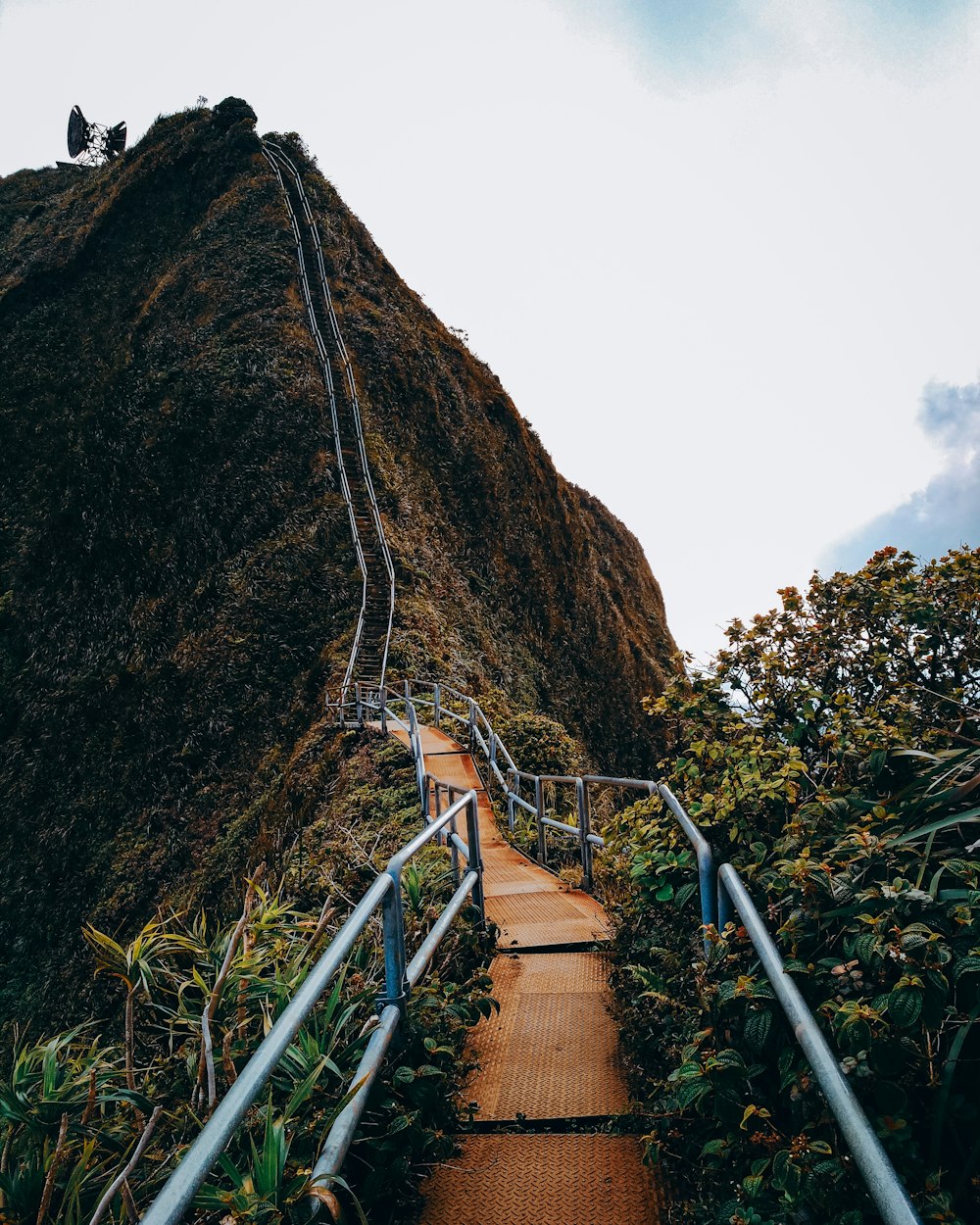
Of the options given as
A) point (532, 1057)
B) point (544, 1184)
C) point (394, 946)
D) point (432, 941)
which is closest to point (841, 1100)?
point (544, 1184)

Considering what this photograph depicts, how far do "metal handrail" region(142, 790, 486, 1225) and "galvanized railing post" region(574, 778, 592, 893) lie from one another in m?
2.37

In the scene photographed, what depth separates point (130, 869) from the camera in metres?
18.1

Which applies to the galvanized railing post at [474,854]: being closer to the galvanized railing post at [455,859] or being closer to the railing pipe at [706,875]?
the galvanized railing post at [455,859]

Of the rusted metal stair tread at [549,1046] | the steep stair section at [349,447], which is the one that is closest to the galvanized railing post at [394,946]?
the rusted metal stair tread at [549,1046]

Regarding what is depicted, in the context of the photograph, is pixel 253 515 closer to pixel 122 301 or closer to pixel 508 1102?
pixel 122 301

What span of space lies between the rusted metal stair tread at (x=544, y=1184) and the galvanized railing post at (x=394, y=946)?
2.05ft

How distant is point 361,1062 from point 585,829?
406cm

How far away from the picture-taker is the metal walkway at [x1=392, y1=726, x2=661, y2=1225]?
2738 millimetres

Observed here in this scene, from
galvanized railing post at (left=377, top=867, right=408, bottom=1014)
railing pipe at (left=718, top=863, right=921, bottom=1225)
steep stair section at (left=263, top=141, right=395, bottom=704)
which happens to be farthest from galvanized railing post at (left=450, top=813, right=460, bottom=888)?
steep stair section at (left=263, top=141, right=395, bottom=704)

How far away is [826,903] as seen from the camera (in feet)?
8.69

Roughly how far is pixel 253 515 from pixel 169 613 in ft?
12.6

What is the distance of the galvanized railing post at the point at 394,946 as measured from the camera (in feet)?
10.0

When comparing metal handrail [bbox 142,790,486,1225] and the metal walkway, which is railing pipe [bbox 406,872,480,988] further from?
the metal walkway

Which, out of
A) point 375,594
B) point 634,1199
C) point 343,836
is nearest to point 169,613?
point 375,594
